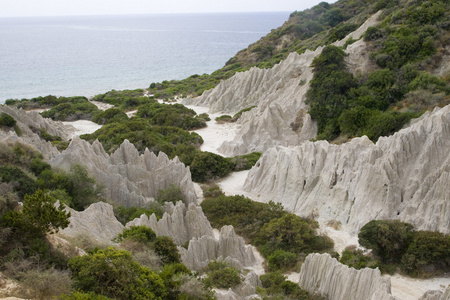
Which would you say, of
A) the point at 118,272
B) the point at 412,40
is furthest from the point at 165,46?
the point at 118,272

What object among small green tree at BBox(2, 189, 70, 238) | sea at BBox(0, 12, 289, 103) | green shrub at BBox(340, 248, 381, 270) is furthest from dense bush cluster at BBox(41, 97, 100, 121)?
green shrub at BBox(340, 248, 381, 270)

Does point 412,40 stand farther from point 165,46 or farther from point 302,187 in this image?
point 165,46

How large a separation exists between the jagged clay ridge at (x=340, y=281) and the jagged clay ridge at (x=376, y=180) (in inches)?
215

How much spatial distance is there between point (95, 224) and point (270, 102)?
2631 centimetres

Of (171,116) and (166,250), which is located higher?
(166,250)

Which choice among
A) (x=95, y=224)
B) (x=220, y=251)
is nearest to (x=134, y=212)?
(x=95, y=224)

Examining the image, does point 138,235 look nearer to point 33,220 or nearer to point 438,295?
point 33,220

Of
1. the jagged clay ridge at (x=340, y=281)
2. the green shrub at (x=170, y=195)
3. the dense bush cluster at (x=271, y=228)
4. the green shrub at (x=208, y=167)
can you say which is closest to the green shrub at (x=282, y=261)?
the dense bush cluster at (x=271, y=228)

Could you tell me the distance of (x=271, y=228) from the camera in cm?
1855

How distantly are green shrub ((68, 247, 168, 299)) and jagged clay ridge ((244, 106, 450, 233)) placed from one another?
11.3 metres

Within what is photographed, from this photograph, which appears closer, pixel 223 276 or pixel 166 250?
pixel 223 276

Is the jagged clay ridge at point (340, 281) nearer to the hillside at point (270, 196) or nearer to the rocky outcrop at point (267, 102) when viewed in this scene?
the hillside at point (270, 196)

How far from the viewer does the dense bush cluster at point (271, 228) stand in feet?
57.0

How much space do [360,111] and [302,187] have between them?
34.9 ft
